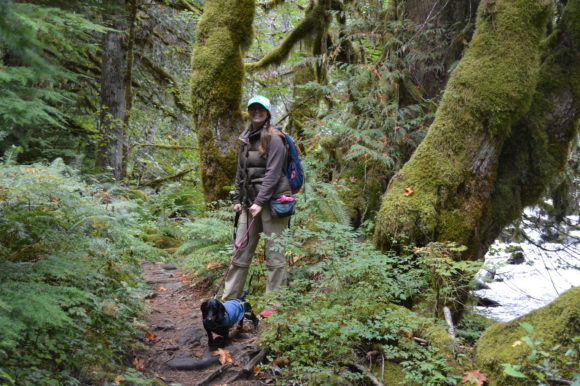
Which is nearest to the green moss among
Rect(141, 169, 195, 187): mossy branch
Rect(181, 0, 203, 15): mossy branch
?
Rect(181, 0, 203, 15): mossy branch

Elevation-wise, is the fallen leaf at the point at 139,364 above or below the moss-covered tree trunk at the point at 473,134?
below

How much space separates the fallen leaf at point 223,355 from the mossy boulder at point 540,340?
7.94 ft

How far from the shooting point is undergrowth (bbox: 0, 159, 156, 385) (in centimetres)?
287

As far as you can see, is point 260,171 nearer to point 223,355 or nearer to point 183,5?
point 223,355

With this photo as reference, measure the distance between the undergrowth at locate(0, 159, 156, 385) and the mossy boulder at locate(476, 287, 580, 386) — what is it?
10.4 ft

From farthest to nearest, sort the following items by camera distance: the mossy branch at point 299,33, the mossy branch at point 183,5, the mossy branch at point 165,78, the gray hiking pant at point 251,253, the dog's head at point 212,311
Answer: the mossy branch at point 165,78, the mossy branch at point 183,5, the mossy branch at point 299,33, the gray hiking pant at point 251,253, the dog's head at point 212,311

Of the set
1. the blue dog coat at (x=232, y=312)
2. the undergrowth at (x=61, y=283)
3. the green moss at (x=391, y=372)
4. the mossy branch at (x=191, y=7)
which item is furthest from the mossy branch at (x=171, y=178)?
the green moss at (x=391, y=372)

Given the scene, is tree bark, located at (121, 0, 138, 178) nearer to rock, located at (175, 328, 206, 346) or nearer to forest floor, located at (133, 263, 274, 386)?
forest floor, located at (133, 263, 274, 386)

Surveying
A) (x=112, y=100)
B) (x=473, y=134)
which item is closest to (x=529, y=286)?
(x=473, y=134)

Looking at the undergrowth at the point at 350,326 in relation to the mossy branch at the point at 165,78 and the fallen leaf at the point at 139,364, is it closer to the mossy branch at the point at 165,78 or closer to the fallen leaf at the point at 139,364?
the fallen leaf at the point at 139,364

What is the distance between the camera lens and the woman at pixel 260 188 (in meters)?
4.95

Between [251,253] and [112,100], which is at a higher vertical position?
[112,100]

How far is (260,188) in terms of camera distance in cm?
499

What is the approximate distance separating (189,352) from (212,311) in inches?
30.1
